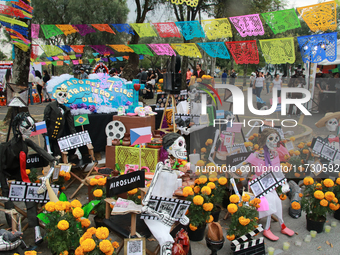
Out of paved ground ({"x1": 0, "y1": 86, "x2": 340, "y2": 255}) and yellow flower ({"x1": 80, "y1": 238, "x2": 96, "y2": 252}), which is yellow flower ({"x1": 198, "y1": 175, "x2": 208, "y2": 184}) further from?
yellow flower ({"x1": 80, "y1": 238, "x2": 96, "y2": 252})

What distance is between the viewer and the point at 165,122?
7012mm

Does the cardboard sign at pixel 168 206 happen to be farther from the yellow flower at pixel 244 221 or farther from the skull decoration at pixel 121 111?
the skull decoration at pixel 121 111

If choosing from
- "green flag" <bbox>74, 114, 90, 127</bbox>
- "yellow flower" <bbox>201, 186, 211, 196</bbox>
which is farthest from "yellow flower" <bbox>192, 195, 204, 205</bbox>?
"green flag" <bbox>74, 114, 90, 127</bbox>

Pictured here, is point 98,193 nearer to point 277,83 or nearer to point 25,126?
point 25,126

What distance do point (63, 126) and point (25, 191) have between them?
2.27 meters

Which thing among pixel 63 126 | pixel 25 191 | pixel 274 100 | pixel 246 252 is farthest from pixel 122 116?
pixel 246 252

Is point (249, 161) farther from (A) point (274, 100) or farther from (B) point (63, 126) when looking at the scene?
(B) point (63, 126)

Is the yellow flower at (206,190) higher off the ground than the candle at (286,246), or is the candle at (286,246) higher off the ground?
the yellow flower at (206,190)

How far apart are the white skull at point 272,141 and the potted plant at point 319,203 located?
711 mm

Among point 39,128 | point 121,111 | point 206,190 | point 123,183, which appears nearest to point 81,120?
point 121,111

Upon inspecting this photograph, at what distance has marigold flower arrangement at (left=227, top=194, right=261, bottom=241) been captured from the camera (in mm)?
3219

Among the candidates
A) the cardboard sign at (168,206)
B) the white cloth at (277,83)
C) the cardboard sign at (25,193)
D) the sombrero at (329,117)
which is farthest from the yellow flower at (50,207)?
the sombrero at (329,117)

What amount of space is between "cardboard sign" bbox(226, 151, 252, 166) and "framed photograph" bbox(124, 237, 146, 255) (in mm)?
1735

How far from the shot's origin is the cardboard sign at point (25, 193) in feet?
11.0
